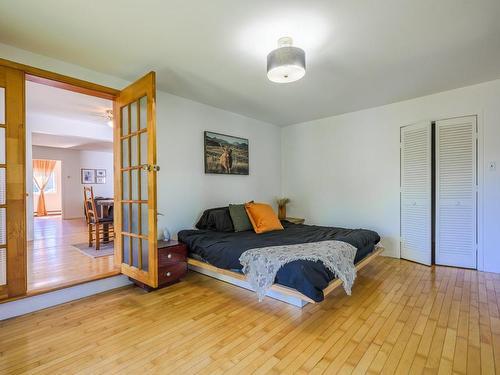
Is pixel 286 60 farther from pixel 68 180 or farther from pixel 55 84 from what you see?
pixel 68 180

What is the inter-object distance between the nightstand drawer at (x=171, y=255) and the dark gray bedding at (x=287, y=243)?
0.33 feet

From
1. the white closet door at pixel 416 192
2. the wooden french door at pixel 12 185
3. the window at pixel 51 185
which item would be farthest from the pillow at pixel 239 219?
the window at pixel 51 185

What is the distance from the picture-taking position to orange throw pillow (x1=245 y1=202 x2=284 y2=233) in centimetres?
351

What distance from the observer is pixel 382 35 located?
216cm

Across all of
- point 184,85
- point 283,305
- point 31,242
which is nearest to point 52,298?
point 283,305

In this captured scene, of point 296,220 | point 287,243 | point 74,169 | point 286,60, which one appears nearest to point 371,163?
point 296,220

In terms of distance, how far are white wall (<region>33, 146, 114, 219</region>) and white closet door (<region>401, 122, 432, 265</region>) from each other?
9163mm

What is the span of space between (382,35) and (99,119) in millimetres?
5061

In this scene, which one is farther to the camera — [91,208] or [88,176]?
[88,176]

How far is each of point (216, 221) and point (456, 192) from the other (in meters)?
3.29

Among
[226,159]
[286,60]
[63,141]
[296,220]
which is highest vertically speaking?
[63,141]

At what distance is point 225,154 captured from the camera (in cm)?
420

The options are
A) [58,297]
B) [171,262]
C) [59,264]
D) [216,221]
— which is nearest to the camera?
[58,297]

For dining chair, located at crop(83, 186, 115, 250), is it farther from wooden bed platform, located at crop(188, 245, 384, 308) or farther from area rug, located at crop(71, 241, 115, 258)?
wooden bed platform, located at crop(188, 245, 384, 308)
